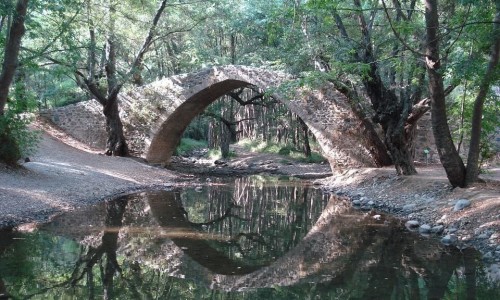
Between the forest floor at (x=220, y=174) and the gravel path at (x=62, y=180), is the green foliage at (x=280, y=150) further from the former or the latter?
the gravel path at (x=62, y=180)

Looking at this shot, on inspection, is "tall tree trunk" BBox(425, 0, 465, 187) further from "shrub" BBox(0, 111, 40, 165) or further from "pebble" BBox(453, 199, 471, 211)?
"shrub" BBox(0, 111, 40, 165)

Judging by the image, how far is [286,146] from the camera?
934 inches

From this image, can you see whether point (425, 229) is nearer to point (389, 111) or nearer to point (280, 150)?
point (389, 111)

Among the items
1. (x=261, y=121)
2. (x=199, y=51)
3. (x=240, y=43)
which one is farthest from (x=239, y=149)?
(x=199, y=51)

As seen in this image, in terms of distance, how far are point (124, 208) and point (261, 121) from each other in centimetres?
1829

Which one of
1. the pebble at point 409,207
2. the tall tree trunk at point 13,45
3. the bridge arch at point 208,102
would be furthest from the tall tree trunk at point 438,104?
the tall tree trunk at point 13,45

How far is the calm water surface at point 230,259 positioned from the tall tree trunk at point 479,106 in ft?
5.50

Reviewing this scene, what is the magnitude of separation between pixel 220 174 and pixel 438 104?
32.6 ft

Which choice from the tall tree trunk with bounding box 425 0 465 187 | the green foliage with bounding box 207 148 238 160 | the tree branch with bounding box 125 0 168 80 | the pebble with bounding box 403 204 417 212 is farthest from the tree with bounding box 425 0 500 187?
the green foliage with bounding box 207 148 238 160

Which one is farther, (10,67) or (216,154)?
(216,154)

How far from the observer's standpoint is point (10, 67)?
9117mm

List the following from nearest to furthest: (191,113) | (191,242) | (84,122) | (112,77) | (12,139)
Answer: (191,242), (12,139), (112,77), (191,113), (84,122)

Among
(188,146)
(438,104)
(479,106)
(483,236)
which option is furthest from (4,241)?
(188,146)

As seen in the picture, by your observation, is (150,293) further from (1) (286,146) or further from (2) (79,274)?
(1) (286,146)
